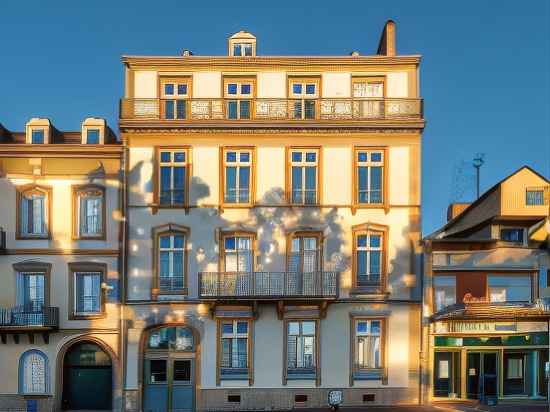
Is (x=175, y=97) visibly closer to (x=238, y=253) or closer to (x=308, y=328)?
(x=238, y=253)

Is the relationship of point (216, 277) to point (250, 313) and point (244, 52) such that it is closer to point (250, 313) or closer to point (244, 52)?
point (250, 313)

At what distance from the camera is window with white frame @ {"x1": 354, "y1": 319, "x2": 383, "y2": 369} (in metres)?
26.5

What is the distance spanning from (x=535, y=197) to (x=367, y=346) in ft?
32.8

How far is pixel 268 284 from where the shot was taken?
85.9ft

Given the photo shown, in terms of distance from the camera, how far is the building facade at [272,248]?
2633cm

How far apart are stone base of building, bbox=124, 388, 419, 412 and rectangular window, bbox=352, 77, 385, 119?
1217 cm

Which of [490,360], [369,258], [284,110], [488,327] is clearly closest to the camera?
[488,327]

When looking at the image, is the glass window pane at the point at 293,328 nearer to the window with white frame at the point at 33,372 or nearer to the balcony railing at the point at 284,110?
the balcony railing at the point at 284,110

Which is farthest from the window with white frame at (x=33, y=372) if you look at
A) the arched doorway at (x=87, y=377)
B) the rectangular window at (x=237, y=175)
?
the rectangular window at (x=237, y=175)

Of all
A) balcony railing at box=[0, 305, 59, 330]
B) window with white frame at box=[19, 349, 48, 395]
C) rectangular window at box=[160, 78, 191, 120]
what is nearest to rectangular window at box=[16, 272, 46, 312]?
balcony railing at box=[0, 305, 59, 330]

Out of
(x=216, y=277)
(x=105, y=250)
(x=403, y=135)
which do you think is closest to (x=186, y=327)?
(x=216, y=277)

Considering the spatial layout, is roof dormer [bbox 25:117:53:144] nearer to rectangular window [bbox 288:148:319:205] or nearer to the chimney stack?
rectangular window [bbox 288:148:319:205]

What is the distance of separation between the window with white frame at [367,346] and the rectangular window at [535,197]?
857 centimetres

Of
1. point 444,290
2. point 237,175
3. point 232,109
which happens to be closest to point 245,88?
point 232,109
